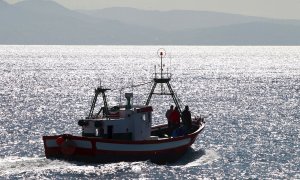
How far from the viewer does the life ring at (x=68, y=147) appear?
4628cm

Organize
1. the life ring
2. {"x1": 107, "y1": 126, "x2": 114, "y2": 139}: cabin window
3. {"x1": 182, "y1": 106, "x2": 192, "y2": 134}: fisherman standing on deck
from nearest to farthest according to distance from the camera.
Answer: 1. the life ring
2. {"x1": 107, "y1": 126, "x2": 114, "y2": 139}: cabin window
3. {"x1": 182, "y1": 106, "x2": 192, "y2": 134}: fisherman standing on deck

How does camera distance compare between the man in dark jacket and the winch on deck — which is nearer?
the winch on deck

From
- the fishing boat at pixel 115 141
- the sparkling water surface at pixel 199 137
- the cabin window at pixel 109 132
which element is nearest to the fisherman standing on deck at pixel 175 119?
the fishing boat at pixel 115 141

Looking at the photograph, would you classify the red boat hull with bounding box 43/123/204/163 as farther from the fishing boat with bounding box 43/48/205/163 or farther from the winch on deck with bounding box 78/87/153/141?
the winch on deck with bounding box 78/87/153/141

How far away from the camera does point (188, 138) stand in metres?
53.3

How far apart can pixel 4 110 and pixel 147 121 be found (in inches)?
1694

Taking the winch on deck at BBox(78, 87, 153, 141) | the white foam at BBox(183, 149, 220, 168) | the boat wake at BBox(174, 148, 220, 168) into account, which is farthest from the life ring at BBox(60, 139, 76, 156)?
the white foam at BBox(183, 149, 220, 168)

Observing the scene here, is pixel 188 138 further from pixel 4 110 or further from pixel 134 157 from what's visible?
pixel 4 110

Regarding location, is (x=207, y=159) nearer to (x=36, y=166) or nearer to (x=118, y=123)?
(x=118, y=123)

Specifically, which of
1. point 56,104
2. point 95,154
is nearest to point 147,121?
point 95,154

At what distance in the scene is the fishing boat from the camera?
46562 mm

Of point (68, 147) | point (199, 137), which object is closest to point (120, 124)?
point (68, 147)

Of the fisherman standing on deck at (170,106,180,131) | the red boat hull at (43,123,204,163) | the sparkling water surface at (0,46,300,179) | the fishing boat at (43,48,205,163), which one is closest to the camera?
the red boat hull at (43,123,204,163)

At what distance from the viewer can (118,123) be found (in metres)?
48.8
